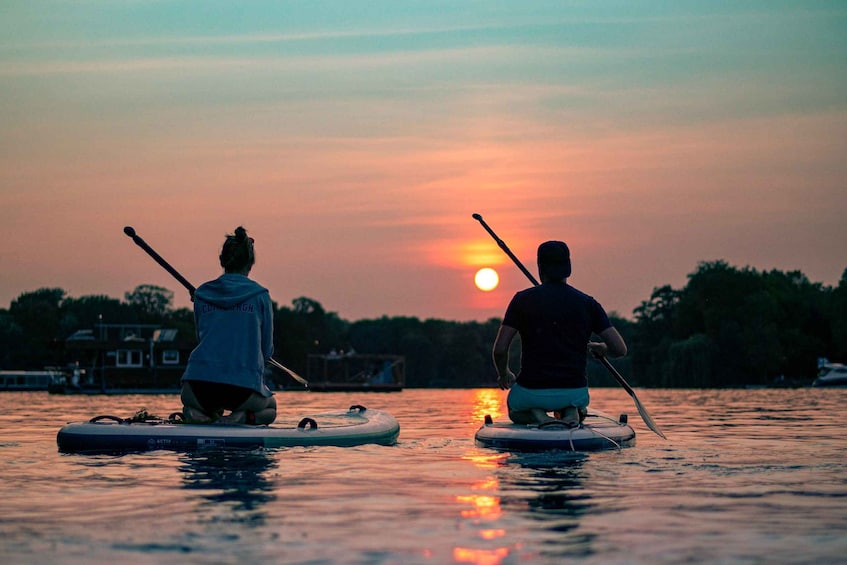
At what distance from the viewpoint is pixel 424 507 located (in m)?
6.80

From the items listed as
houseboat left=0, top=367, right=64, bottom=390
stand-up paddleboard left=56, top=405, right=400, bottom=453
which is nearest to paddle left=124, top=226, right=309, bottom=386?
stand-up paddleboard left=56, top=405, right=400, bottom=453

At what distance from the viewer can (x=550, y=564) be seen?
16.3ft

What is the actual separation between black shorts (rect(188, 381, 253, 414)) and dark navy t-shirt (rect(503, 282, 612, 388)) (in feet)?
8.42

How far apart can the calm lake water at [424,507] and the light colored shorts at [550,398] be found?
2.26ft

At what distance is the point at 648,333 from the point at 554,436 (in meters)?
121

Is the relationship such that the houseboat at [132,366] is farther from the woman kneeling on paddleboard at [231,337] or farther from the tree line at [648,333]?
the woman kneeling on paddleboard at [231,337]

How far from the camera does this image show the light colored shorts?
35.2 feet

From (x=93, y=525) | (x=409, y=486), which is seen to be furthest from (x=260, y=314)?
(x=93, y=525)

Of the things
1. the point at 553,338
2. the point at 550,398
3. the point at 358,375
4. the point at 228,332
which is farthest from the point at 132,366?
the point at 553,338

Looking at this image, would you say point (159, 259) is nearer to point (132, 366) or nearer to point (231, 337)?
point (231, 337)

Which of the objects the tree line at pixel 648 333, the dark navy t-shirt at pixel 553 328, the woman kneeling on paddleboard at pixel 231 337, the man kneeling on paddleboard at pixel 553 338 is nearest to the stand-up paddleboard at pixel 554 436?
the man kneeling on paddleboard at pixel 553 338

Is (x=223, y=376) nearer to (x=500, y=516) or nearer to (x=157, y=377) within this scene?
(x=500, y=516)

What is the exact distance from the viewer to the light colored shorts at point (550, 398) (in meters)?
10.7

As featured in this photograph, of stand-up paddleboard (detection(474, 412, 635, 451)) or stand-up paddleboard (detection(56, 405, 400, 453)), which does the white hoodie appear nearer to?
stand-up paddleboard (detection(56, 405, 400, 453))
